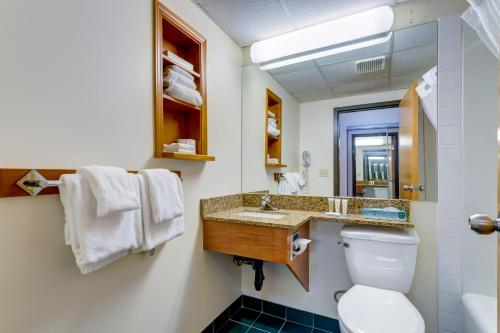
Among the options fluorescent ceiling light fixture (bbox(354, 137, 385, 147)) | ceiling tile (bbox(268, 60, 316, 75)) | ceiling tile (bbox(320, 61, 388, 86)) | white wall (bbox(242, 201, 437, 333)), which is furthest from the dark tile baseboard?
ceiling tile (bbox(268, 60, 316, 75))

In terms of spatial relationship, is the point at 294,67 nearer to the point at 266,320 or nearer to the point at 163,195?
the point at 163,195

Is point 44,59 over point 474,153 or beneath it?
over

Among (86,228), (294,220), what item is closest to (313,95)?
(294,220)

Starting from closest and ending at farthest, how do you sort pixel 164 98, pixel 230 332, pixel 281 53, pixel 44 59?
pixel 44 59 → pixel 164 98 → pixel 230 332 → pixel 281 53

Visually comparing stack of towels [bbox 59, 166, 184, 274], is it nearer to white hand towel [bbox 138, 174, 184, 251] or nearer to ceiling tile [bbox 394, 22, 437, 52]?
white hand towel [bbox 138, 174, 184, 251]

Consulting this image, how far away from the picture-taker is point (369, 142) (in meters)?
1.70

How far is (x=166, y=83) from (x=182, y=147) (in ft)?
1.18

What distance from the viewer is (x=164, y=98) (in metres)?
1.32

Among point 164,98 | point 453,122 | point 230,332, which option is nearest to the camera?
point 164,98

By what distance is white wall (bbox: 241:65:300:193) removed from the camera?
2.05 m

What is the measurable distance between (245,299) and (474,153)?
6.16ft

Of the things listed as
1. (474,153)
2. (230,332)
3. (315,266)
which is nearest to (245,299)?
(230,332)

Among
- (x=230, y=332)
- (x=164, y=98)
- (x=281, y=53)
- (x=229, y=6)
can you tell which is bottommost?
(x=230, y=332)

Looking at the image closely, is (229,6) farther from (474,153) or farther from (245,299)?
(245,299)
